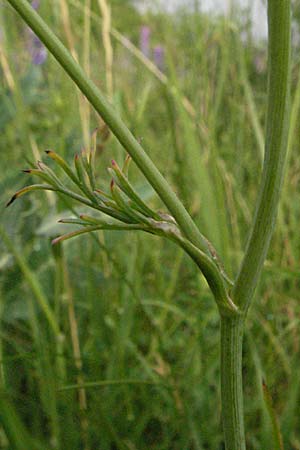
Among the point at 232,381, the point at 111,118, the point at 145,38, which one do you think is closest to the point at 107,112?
the point at 111,118

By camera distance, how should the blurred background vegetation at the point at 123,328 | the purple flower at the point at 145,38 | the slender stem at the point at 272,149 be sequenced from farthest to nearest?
the purple flower at the point at 145,38 → the blurred background vegetation at the point at 123,328 → the slender stem at the point at 272,149

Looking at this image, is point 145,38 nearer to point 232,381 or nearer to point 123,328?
point 123,328

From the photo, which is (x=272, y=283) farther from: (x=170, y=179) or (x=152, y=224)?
(x=152, y=224)

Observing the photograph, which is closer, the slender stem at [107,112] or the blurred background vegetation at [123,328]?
the slender stem at [107,112]

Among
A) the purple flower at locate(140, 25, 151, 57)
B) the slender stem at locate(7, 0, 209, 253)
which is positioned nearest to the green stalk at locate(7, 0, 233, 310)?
the slender stem at locate(7, 0, 209, 253)

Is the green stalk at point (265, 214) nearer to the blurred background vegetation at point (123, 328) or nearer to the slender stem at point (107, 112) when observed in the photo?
the slender stem at point (107, 112)

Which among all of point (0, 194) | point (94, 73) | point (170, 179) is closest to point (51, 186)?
point (0, 194)

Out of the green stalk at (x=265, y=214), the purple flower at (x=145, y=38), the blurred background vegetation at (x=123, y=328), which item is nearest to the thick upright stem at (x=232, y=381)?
the green stalk at (x=265, y=214)
